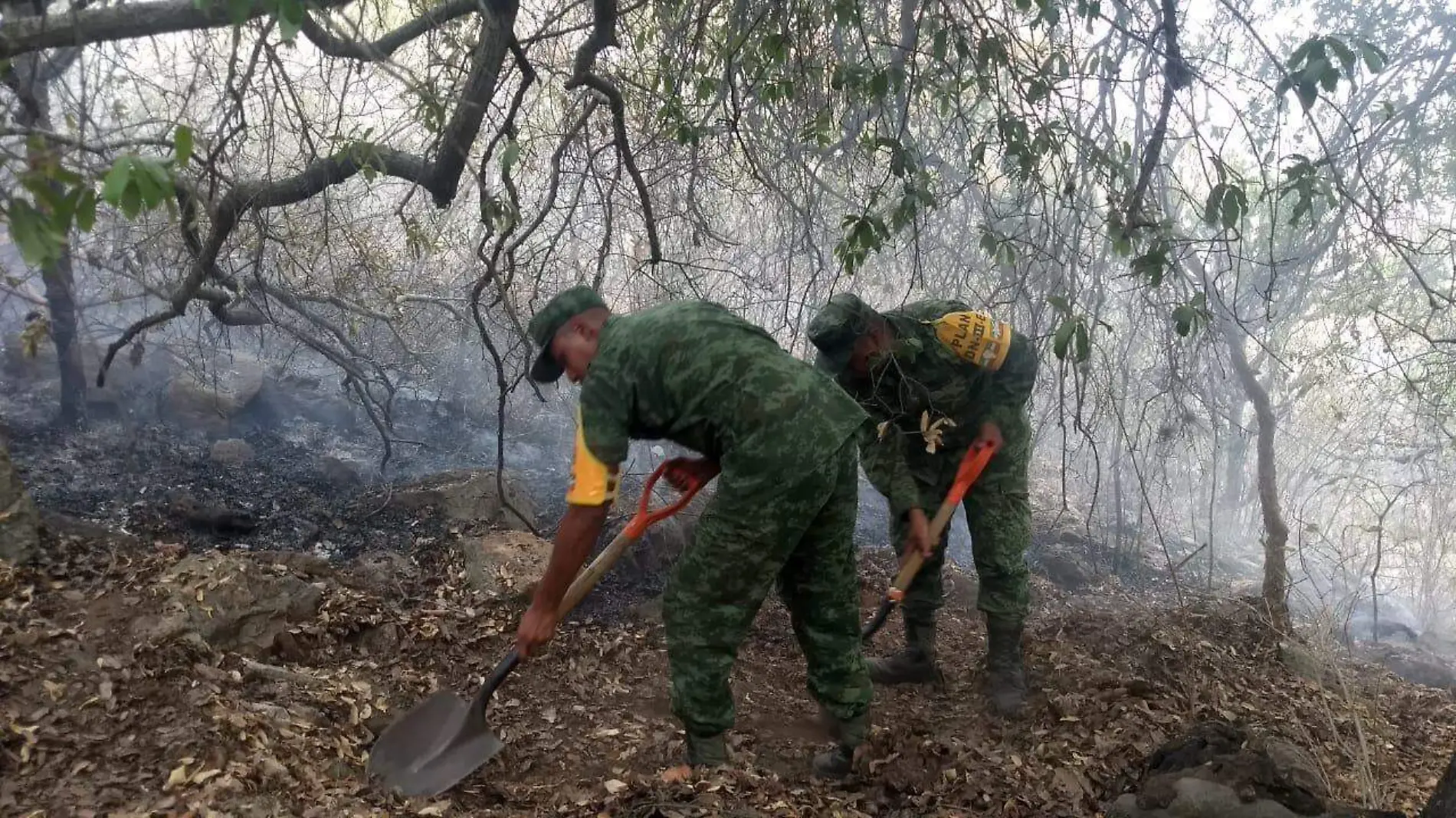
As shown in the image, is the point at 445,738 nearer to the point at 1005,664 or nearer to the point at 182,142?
the point at 182,142

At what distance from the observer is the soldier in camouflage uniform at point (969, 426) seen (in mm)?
3514

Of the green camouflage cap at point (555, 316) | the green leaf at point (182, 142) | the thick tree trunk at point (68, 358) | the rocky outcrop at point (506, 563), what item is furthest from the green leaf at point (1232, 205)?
the thick tree trunk at point (68, 358)

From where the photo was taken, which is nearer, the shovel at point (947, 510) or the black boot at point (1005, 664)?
the shovel at point (947, 510)

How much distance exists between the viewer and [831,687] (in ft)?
9.42

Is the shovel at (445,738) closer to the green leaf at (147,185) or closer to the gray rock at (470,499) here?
the green leaf at (147,185)

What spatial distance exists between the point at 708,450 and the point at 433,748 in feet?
4.13

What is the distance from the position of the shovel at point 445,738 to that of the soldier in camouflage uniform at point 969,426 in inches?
50.0

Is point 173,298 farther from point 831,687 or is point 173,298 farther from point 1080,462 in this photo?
point 1080,462

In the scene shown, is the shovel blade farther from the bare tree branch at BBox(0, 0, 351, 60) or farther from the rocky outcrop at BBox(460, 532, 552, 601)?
the bare tree branch at BBox(0, 0, 351, 60)

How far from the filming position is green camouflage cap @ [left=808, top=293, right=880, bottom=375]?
3.27 m

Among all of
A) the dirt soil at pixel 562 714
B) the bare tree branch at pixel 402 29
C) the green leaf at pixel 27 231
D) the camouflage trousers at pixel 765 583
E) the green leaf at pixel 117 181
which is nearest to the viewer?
the green leaf at pixel 27 231

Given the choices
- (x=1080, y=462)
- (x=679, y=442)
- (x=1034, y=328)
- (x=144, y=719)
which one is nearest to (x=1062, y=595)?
(x=1034, y=328)

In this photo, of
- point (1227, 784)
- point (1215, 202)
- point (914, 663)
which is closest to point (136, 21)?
point (1215, 202)

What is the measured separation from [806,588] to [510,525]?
2.88 meters
